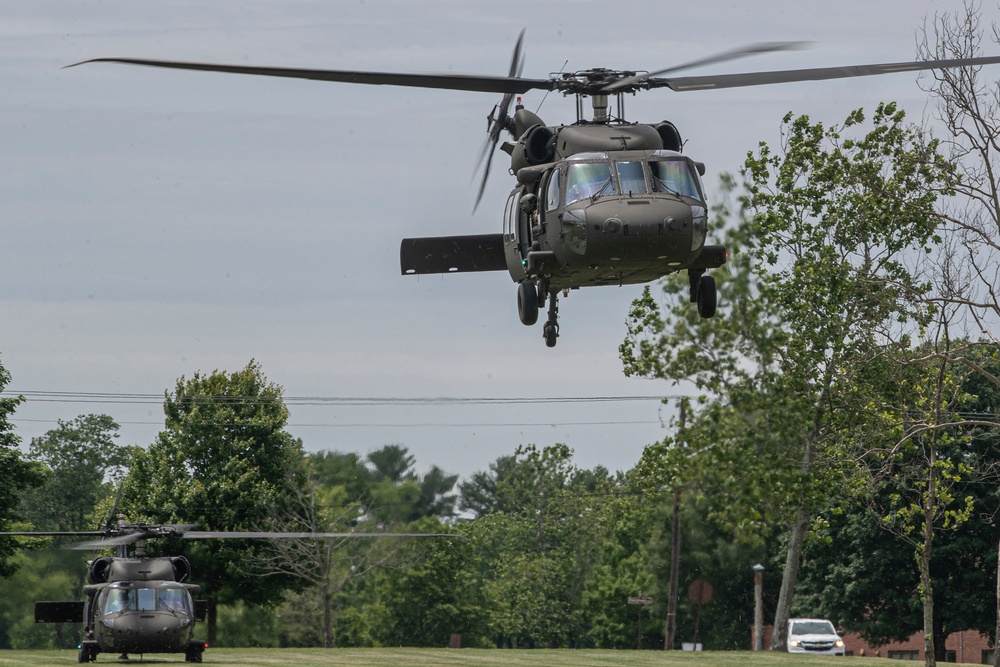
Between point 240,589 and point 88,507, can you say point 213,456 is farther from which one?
point 88,507

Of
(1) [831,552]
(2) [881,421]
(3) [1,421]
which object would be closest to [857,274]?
(2) [881,421]

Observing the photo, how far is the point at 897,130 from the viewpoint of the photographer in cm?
4072

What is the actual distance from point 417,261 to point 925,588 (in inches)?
802

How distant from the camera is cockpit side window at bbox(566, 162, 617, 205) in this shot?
21234 mm

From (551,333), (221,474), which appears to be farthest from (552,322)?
(221,474)

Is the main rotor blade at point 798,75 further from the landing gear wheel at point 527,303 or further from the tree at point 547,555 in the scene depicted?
the tree at point 547,555

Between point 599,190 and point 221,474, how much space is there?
42.7 meters

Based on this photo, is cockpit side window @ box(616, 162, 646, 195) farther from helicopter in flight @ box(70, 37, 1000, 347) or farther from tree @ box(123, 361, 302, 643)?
tree @ box(123, 361, 302, 643)

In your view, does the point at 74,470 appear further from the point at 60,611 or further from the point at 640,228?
the point at 640,228

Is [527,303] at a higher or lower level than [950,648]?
higher

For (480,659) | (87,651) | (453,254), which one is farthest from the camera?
(480,659)

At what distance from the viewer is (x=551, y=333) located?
23.7 meters

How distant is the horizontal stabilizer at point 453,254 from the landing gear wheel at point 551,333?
6.14 ft

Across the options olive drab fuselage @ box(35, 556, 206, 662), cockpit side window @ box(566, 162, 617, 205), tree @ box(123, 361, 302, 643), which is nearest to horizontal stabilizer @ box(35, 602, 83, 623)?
olive drab fuselage @ box(35, 556, 206, 662)
